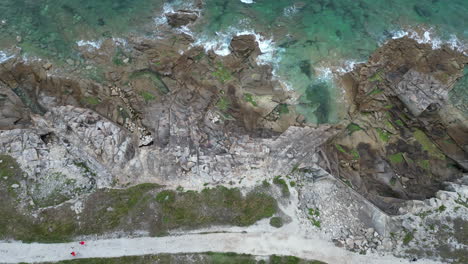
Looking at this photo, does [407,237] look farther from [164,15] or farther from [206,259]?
[164,15]

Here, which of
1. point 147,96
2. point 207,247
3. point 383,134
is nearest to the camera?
point 207,247

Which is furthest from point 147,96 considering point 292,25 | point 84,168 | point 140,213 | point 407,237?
point 407,237

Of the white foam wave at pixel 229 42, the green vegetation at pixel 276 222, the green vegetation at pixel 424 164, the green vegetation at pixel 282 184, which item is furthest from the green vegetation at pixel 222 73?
the green vegetation at pixel 424 164

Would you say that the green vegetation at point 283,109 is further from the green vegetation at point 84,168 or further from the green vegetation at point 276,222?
the green vegetation at point 84,168

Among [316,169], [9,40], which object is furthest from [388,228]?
[9,40]

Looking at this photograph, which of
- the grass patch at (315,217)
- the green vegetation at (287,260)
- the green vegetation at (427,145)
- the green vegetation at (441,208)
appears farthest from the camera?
the green vegetation at (427,145)

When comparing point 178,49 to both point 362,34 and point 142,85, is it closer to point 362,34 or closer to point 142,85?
point 142,85

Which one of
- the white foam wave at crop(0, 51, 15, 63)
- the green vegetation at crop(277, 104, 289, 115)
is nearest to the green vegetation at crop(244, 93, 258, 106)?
the green vegetation at crop(277, 104, 289, 115)
